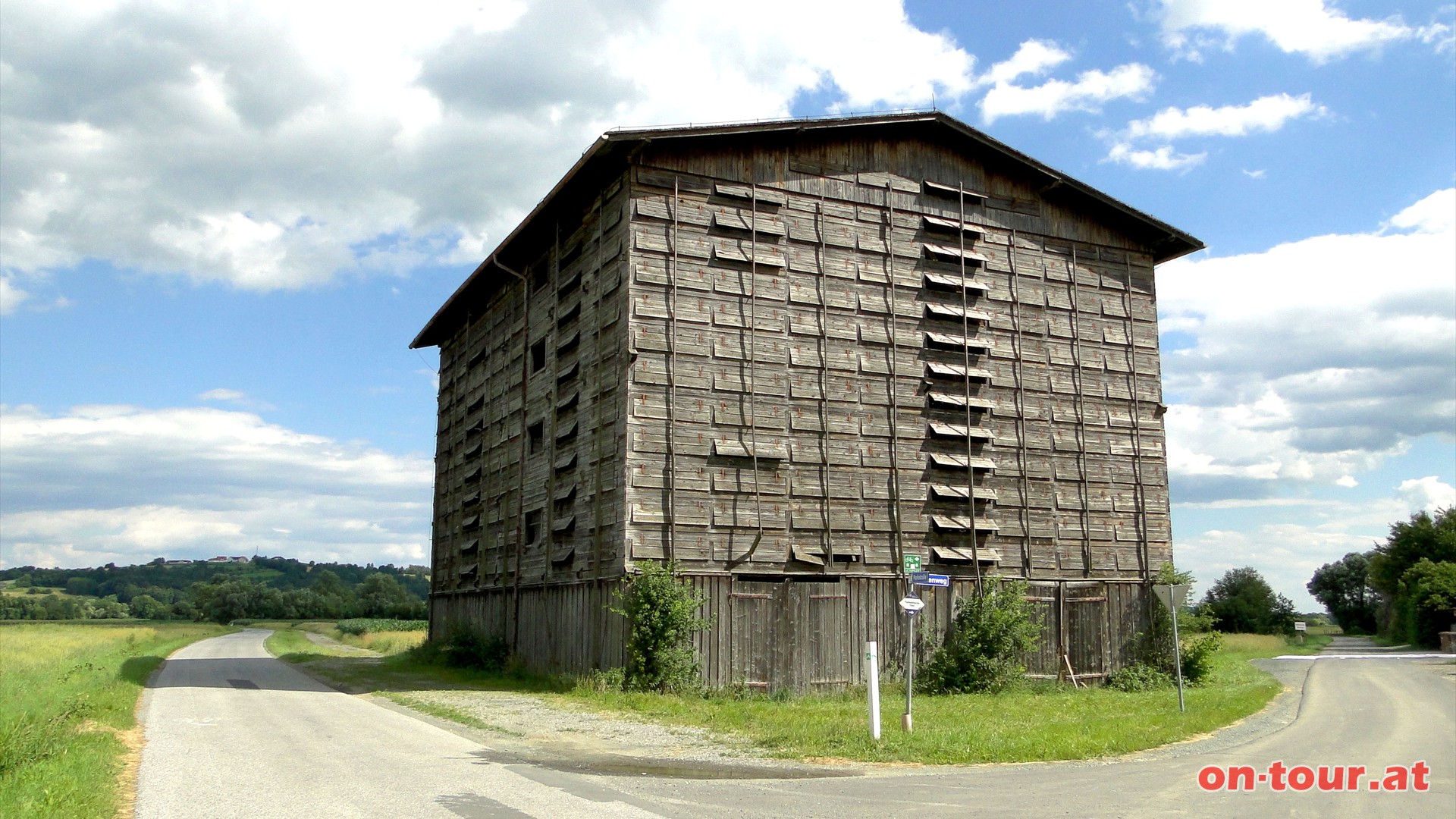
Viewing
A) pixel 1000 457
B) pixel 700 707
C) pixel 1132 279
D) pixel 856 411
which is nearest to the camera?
pixel 700 707

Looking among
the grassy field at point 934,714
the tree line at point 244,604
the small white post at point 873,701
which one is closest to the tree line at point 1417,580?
the grassy field at point 934,714

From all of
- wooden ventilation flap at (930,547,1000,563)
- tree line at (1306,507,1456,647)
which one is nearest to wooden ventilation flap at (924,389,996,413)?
wooden ventilation flap at (930,547,1000,563)

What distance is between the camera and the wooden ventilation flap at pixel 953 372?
28.5 m

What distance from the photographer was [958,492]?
27.9 m

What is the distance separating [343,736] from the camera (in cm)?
1678

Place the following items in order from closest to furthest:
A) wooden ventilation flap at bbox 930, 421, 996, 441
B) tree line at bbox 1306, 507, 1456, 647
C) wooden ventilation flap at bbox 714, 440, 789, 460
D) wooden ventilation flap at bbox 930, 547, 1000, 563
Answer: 1. wooden ventilation flap at bbox 714, 440, 789, 460
2. wooden ventilation flap at bbox 930, 547, 1000, 563
3. wooden ventilation flap at bbox 930, 421, 996, 441
4. tree line at bbox 1306, 507, 1456, 647

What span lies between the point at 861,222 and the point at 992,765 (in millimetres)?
16994

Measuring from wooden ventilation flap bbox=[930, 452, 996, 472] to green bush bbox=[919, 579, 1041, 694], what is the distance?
10.3ft

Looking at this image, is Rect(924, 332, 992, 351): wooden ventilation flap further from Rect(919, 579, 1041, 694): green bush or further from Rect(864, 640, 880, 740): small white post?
Rect(864, 640, 880, 740): small white post

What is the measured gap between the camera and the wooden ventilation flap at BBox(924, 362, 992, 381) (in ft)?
93.5

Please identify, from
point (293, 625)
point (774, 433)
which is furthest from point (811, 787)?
point (293, 625)

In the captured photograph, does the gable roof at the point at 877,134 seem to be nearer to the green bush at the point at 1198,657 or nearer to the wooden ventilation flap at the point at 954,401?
the wooden ventilation flap at the point at 954,401

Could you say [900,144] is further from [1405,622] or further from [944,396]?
[1405,622]

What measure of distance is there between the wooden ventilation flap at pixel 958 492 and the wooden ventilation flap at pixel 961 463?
1.64ft
